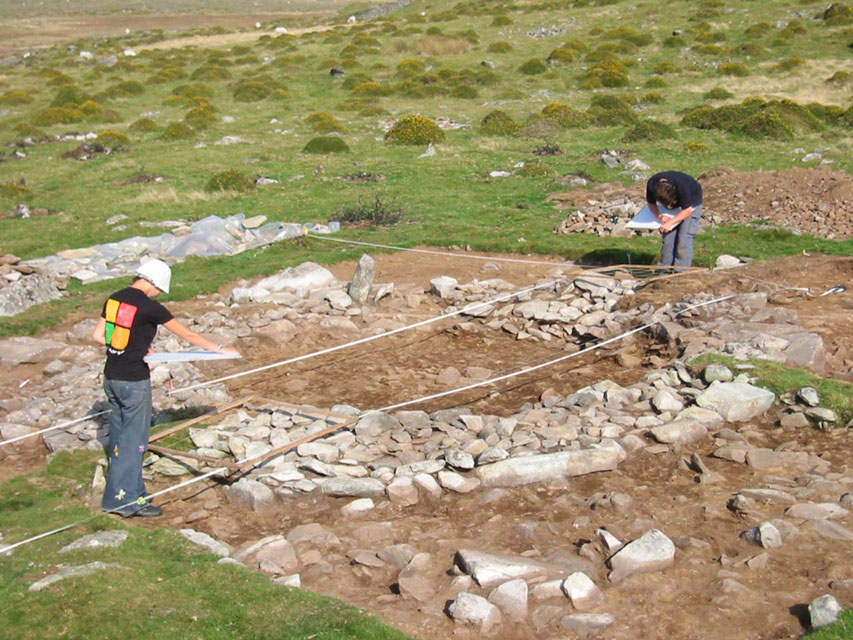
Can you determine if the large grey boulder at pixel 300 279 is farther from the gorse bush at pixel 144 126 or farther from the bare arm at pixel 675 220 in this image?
the gorse bush at pixel 144 126

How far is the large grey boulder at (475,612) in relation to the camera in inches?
229

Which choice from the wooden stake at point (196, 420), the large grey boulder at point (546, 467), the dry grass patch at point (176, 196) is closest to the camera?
the large grey boulder at point (546, 467)

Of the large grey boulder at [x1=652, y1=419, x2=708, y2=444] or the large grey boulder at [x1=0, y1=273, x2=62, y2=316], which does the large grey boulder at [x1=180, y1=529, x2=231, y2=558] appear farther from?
the large grey boulder at [x1=0, y1=273, x2=62, y2=316]

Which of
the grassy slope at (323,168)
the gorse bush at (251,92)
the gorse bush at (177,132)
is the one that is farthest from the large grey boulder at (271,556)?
the gorse bush at (251,92)

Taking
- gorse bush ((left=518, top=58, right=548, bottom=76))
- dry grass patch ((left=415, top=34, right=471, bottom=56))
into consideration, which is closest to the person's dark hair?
gorse bush ((left=518, top=58, right=548, bottom=76))

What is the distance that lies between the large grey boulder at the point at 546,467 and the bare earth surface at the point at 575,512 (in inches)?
4.0

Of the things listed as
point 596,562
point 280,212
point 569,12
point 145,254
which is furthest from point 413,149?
point 569,12

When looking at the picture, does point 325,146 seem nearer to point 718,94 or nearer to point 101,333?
point 718,94

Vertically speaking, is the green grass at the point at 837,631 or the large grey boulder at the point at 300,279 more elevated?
the large grey boulder at the point at 300,279

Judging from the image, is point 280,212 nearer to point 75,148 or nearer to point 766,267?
point 766,267

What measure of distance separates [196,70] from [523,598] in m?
46.5

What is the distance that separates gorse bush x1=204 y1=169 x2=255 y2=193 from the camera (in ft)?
73.2

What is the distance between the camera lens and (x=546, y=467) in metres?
8.02

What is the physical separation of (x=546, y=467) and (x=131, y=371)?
4.11 metres
